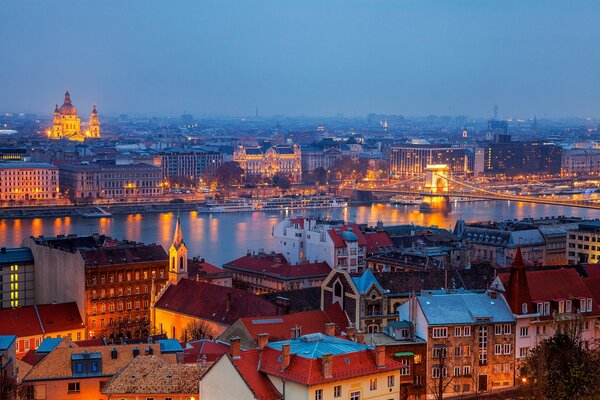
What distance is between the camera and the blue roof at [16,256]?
12.7m

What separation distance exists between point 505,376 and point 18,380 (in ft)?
12.0

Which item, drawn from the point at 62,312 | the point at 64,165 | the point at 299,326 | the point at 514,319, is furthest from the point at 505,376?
the point at 64,165

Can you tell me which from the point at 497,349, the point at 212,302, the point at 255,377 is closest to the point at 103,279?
the point at 212,302

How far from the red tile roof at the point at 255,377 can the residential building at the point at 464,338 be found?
2.05m

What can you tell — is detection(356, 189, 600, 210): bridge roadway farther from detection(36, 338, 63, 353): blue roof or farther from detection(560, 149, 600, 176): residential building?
detection(36, 338, 63, 353): blue roof

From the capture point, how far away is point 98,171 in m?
33.8

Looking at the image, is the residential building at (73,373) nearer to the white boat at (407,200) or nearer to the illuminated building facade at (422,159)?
the white boat at (407,200)

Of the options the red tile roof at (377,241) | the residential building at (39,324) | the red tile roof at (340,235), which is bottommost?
the residential building at (39,324)

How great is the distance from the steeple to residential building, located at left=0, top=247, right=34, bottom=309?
616cm

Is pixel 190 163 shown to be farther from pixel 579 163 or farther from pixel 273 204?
pixel 579 163

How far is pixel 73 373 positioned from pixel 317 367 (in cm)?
177

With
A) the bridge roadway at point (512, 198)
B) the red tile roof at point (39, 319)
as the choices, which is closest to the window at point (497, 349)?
the red tile roof at point (39, 319)

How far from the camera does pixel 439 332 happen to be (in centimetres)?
830

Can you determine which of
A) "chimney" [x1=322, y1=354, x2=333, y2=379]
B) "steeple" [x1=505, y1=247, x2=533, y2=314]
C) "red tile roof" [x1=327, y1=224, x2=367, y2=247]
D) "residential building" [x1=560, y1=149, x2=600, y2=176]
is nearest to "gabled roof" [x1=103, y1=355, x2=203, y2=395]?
"chimney" [x1=322, y1=354, x2=333, y2=379]
